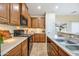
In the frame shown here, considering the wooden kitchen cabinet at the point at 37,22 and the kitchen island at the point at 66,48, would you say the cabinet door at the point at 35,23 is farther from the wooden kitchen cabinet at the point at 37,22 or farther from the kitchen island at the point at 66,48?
the kitchen island at the point at 66,48

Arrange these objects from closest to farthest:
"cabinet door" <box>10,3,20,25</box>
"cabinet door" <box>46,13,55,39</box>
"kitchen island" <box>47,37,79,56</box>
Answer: "kitchen island" <box>47,37,79,56</box> < "cabinet door" <box>10,3,20,25</box> < "cabinet door" <box>46,13,55,39</box>

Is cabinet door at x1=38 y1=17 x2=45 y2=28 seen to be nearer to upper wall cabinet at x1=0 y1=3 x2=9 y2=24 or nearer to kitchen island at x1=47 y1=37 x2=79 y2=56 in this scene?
kitchen island at x1=47 y1=37 x2=79 y2=56

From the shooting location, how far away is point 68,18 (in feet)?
25.2

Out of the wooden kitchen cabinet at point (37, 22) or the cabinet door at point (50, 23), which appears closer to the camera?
the cabinet door at point (50, 23)

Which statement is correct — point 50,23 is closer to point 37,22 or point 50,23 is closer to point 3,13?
point 37,22

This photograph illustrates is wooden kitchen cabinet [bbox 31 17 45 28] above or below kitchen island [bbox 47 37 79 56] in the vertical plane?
above

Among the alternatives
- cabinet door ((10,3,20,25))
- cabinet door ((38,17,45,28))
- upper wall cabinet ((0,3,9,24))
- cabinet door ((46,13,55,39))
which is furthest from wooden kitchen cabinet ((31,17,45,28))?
upper wall cabinet ((0,3,9,24))

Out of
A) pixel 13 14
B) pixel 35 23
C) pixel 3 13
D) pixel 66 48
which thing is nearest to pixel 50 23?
pixel 35 23

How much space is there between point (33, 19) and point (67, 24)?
275cm

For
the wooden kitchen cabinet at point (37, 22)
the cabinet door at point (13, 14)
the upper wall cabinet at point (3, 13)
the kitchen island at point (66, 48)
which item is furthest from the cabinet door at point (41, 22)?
the upper wall cabinet at point (3, 13)

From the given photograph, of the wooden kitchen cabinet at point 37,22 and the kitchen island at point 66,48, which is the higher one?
the wooden kitchen cabinet at point 37,22

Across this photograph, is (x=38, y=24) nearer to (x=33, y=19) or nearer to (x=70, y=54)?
(x=33, y=19)

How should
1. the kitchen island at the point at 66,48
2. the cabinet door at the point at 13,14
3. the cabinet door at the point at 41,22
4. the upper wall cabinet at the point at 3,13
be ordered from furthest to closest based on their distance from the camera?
the cabinet door at the point at 41,22
the cabinet door at the point at 13,14
the upper wall cabinet at the point at 3,13
the kitchen island at the point at 66,48

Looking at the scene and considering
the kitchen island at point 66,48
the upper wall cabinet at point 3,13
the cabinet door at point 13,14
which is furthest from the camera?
the cabinet door at point 13,14
